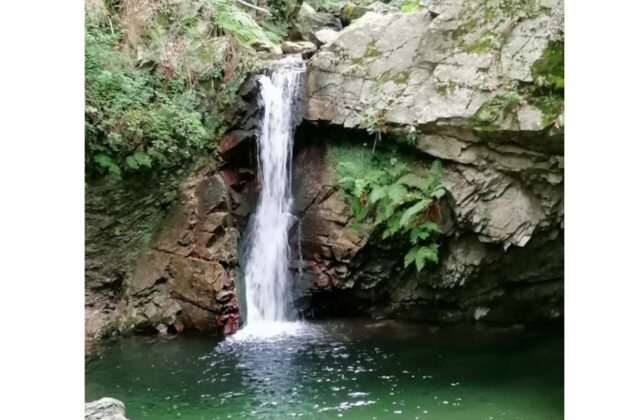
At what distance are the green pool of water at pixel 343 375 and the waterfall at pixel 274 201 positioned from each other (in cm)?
99

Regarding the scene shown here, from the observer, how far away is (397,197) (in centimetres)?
830

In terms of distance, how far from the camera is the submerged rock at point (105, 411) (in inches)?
179

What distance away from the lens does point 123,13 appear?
951 cm

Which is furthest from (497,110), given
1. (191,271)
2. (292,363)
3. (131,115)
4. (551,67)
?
(131,115)

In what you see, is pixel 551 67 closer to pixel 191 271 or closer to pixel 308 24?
pixel 191 271

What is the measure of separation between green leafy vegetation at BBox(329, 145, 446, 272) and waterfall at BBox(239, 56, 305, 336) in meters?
1.11

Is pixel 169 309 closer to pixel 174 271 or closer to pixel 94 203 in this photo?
pixel 174 271

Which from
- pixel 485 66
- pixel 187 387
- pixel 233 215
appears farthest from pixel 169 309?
pixel 485 66

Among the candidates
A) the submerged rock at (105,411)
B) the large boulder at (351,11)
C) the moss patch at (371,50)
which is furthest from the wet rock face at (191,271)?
the large boulder at (351,11)

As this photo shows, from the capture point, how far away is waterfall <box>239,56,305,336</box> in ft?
31.2

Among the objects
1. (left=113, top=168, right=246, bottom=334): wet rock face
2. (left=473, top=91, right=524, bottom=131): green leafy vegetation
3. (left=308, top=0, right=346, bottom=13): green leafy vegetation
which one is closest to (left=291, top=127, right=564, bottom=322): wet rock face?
(left=473, top=91, right=524, bottom=131): green leafy vegetation

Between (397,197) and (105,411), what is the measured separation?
5016 millimetres

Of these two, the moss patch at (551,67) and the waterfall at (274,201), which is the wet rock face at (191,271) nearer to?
the waterfall at (274,201)

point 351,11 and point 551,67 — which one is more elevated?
point 351,11
